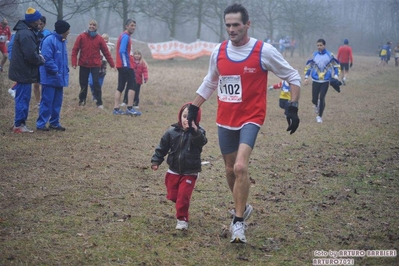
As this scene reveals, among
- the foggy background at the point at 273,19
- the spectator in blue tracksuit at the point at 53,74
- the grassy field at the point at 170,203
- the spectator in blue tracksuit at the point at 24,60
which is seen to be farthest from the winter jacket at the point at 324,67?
the foggy background at the point at 273,19

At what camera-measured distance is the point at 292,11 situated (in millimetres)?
50438

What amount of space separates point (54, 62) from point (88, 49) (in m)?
2.58

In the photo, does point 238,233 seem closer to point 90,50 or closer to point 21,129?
point 21,129

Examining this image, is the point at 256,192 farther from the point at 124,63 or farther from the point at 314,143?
the point at 124,63

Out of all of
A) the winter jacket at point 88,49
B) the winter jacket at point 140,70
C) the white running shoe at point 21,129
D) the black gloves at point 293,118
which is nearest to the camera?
the black gloves at point 293,118

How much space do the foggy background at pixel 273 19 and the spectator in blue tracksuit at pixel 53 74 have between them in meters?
6.69

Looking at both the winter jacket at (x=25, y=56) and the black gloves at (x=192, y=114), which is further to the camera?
the winter jacket at (x=25, y=56)

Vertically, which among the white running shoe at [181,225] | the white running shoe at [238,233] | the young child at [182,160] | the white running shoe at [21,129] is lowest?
the white running shoe at [181,225]

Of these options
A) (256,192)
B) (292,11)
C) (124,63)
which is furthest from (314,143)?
(292,11)

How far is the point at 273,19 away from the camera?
50.5 meters

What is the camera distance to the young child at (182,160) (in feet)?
18.4

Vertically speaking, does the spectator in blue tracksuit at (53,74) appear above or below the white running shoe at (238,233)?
above

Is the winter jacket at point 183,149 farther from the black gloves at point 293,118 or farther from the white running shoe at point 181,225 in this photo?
the black gloves at point 293,118

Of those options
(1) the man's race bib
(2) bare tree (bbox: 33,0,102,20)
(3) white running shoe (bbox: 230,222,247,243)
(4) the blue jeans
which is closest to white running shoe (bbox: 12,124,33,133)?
(4) the blue jeans
